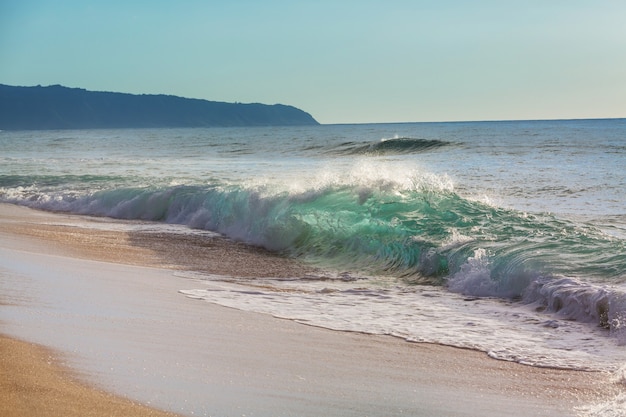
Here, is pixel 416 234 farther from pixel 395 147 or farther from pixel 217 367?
pixel 395 147

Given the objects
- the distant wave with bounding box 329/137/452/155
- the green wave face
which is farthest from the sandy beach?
the distant wave with bounding box 329/137/452/155

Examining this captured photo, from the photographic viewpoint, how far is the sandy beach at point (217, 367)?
4.25m

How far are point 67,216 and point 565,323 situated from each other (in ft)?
41.5

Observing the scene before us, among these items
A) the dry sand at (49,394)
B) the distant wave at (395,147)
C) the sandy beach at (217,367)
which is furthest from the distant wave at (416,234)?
the distant wave at (395,147)

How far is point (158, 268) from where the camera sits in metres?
9.58

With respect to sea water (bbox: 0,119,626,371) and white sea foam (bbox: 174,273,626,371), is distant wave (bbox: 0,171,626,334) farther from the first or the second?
white sea foam (bbox: 174,273,626,371)

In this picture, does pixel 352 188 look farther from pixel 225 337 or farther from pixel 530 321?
pixel 225 337

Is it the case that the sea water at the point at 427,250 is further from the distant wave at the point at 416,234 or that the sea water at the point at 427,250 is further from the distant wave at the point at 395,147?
the distant wave at the point at 395,147

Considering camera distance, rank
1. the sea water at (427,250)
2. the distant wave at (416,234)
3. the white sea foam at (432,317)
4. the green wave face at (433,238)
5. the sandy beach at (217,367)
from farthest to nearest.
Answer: the green wave face at (433,238) < the distant wave at (416,234) < the sea water at (427,250) < the white sea foam at (432,317) < the sandy beach at (217,367)

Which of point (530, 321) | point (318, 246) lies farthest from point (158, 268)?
point (530, 321)

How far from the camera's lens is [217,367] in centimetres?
496

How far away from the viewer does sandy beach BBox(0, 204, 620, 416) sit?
425 centimetres

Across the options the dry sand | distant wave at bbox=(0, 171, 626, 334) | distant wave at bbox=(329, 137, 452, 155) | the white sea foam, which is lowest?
the white sea foam

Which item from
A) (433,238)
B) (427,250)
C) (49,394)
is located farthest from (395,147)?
(49,394)
